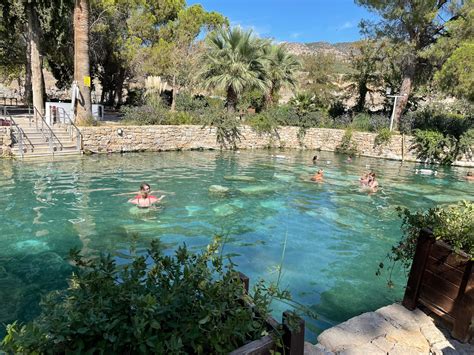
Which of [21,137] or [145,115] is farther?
[145,115]

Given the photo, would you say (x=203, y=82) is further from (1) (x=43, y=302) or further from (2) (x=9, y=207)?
(1) (x=43, y=302)

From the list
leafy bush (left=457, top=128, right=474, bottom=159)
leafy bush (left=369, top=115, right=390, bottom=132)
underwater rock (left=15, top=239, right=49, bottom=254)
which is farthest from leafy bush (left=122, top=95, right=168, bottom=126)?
leafy bush (left=457, top=128, right=474, bottom=159)

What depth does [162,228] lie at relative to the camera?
28.5ft

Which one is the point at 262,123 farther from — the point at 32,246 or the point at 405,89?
the point at 32,246

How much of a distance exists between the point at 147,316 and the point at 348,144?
74.5 feet

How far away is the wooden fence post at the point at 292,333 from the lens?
2357mm

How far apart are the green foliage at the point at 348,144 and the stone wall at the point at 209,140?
0.25 meters

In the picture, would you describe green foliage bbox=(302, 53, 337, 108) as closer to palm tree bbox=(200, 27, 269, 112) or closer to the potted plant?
palm tree bbox=(200, 27, 269, 112)

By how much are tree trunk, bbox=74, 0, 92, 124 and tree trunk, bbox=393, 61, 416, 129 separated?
17.9 meters

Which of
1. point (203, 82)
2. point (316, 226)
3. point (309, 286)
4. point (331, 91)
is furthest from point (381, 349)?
point (331, 91)

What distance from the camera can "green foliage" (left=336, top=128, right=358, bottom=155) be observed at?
23.0 meters

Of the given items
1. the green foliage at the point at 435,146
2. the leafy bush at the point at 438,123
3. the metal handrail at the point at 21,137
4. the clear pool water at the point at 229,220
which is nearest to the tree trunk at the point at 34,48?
the metal handrail at the point at 21,137

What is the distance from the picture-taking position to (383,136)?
2164 cm

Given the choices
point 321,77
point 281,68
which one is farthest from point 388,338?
point 321,77
